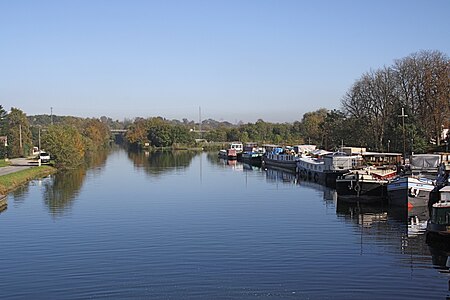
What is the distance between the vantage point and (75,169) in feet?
231

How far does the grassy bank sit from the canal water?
189 inches

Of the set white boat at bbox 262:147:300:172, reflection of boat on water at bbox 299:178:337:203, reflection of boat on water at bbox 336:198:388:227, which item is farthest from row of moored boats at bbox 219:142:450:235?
reflection of boat on water at bbox 336:198:388:227

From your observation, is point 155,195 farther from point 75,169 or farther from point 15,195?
point 75,169

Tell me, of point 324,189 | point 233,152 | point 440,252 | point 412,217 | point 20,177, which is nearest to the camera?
point 440,252

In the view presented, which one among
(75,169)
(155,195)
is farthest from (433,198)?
(75,169)

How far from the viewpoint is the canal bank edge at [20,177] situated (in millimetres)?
45394

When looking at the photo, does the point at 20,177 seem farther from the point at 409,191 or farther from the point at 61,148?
the point at 409,191

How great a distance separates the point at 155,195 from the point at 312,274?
81.8 ft

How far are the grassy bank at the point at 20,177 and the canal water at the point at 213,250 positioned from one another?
4.79 meters

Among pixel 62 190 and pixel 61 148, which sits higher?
pixel 61 148

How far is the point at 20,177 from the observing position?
52844 millimetres

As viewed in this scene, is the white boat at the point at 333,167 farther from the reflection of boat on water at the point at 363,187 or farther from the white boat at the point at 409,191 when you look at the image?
the white boat at the point at 409,191

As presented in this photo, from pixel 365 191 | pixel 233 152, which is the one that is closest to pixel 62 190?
pixel 365 191

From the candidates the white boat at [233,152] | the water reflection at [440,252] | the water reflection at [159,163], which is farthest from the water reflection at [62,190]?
the white boat at [233,152]
